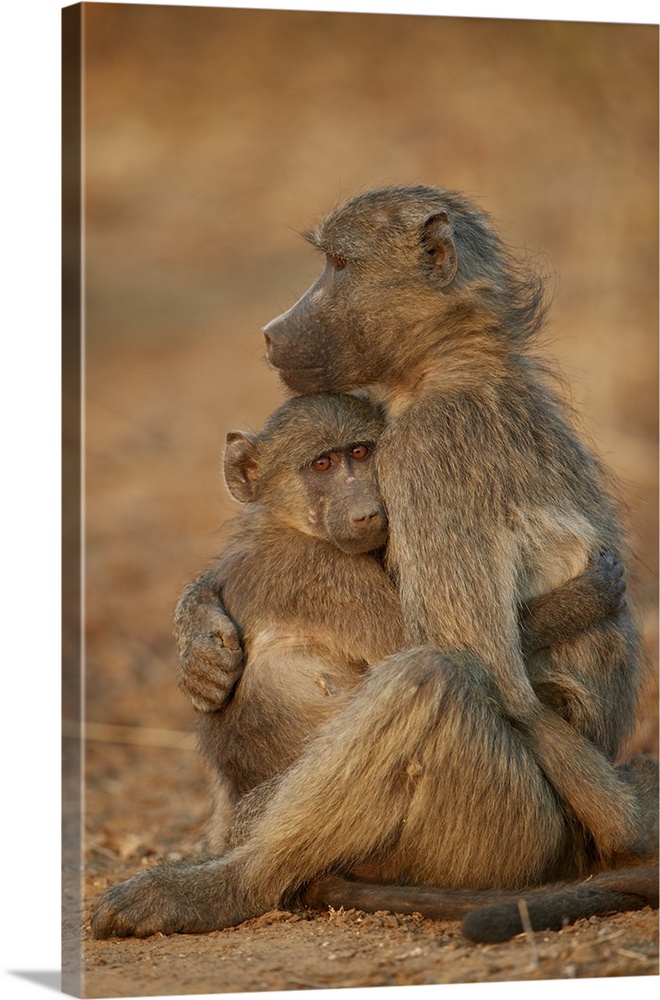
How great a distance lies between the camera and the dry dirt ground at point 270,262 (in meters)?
4.46

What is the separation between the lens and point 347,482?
16.1ft

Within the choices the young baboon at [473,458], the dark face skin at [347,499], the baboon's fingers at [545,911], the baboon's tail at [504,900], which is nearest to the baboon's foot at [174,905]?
the baboon's tail at [504,900]

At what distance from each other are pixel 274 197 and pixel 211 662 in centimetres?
512

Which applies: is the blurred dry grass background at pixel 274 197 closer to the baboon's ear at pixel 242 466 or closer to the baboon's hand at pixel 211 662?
the baboon's ear at pixel 242 466

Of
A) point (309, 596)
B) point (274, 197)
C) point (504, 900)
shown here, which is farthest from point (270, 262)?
point (504, 900)

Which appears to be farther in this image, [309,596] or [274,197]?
[274,197]

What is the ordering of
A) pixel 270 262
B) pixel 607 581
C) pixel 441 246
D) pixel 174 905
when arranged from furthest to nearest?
pixel 270 262, pixel 441 246, pixel 607 581, pixel 174 905

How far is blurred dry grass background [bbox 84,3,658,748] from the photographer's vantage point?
17.2ft

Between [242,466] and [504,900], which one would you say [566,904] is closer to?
[504,900]

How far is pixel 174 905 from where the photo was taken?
4.68 m

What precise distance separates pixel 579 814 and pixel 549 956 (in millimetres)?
477

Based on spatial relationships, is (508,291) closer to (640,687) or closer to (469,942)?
(640,687)

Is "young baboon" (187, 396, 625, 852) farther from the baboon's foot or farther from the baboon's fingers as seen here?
the baboon's fingers

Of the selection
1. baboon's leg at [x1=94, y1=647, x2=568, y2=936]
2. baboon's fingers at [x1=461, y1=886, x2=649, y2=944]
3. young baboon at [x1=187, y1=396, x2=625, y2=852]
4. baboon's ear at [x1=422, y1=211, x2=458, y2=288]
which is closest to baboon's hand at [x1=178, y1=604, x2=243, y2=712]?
young baboon at [x1=187, y1=396, x2=625, y2=852]
